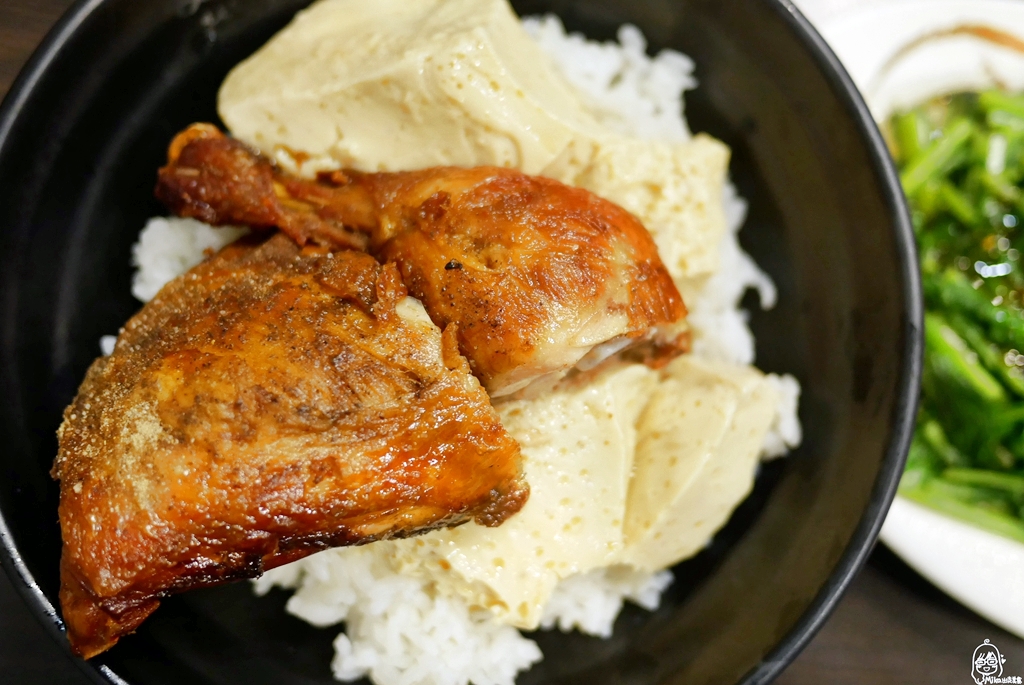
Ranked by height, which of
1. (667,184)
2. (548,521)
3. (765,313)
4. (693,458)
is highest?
(667,184)

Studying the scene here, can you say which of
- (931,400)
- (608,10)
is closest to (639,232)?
(608,10)

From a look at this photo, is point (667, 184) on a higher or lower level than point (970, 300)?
higher

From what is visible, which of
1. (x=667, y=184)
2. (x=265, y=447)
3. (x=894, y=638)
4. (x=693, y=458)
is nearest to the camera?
(x=265, y=447)

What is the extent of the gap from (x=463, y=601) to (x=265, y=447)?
96 cm

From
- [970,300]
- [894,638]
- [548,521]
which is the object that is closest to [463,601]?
[548,521]

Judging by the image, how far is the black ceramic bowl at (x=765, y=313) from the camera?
5.86ft

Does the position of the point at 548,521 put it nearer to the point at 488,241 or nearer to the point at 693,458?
the point at 693,458

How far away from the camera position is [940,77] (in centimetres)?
311

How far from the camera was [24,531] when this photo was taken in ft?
5.50

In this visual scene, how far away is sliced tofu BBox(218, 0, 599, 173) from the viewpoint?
1913mm

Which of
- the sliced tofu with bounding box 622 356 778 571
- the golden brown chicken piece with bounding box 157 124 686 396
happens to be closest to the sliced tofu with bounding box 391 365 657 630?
the sliced tofu with bounding box 622 356 778 571

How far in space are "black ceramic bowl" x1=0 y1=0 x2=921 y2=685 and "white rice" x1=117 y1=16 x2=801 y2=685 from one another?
0.06 metres

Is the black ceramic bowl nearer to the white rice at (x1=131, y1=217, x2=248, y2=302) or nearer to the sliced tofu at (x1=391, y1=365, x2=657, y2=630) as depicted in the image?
the white rice at (x1=131, y1=217, x2=248, y2=302)

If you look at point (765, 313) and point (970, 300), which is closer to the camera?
point (765, 313)
